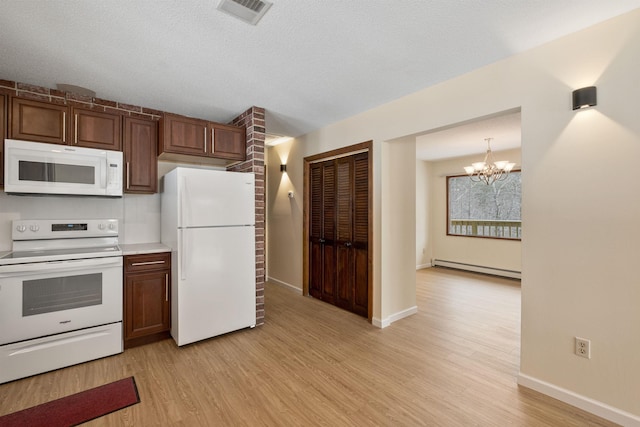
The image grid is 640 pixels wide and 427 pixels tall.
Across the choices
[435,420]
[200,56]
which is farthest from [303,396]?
[200,56]

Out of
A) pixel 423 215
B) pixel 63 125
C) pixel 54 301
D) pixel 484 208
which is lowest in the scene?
pixel 54 301

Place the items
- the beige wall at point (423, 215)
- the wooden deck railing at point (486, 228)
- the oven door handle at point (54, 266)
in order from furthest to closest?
the beige wall at point (423, 215) → the wooden deck railing at point (486, 228) → the oven door handle at point (54, 266)

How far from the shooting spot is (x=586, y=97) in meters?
1.86

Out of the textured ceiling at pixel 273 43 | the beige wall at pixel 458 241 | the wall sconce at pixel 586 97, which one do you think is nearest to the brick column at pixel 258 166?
the textured ceiling at pixel 273 43

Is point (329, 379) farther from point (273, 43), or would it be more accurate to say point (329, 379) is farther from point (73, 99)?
point (73, 99)

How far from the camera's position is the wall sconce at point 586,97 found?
1.85 meters

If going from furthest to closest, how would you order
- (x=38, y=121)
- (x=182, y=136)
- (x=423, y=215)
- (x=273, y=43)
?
1. (x=423, y=215)
2. (x=182, y=136)
3. (x=38, y=121)
4. (x=273, y=43)

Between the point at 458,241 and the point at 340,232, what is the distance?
3797mm

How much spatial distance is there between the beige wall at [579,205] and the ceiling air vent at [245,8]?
183cm

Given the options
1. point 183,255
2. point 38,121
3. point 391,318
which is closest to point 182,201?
point 183,255

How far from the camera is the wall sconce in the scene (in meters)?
1.85

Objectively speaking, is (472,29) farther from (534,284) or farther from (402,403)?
(402,403)

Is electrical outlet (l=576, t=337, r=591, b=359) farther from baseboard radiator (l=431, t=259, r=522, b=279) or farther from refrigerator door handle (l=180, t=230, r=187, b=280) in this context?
baseboard radiator (l=431, t=259, r=522, b=279)

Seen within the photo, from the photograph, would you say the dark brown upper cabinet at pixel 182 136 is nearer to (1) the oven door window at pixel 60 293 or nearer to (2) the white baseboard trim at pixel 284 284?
(1) the oven door window at pixel 60 293
